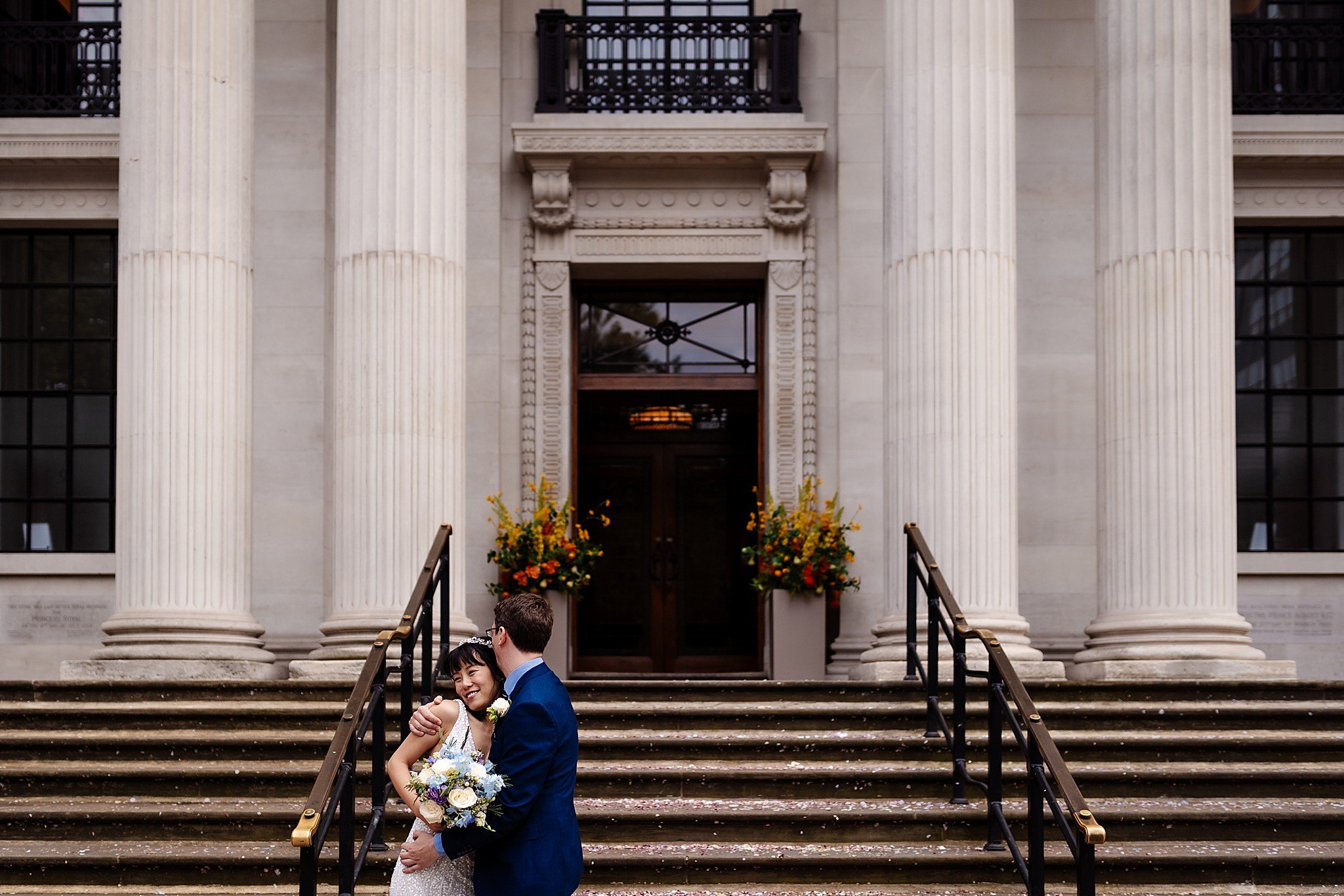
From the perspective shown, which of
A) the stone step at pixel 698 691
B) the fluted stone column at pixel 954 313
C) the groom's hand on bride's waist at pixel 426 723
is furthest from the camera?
the fluted stone column at pixel 954 313

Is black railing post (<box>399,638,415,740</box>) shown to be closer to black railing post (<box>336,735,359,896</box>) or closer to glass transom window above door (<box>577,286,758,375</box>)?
black railing post (<box>336,735,359,896</box>)

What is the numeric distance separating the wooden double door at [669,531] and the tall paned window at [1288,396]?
5.17 metres

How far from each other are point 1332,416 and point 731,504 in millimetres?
6398

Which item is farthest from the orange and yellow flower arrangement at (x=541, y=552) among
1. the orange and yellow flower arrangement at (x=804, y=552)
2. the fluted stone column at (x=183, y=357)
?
the fluted stone column at (x=183, y=357)

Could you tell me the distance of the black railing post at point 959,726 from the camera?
31.9 ft

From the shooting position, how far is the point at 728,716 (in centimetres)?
1095

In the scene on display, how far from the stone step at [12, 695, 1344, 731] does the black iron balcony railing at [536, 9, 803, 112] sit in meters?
7.70

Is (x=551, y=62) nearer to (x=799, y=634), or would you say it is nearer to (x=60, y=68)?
(x=60, y=68)

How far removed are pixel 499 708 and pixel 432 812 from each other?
45cm

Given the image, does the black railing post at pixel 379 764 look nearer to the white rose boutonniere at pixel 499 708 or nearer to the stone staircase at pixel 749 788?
the stone staircase at pixel 749 788

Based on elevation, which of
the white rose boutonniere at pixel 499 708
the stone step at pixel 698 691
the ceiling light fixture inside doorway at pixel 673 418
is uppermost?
the ceiling light fixture inside doorway at pixel 673 418

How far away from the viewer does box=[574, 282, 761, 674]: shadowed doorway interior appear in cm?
1697

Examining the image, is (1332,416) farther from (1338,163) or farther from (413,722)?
(413,722)

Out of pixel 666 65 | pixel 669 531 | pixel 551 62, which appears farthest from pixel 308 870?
pixel 666 65
